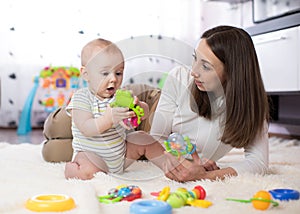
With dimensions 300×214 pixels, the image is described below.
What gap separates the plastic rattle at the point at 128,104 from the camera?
998mm

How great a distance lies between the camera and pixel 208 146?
1.19m

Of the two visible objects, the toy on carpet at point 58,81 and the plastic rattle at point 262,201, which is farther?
the toy on carpet at point 58,81

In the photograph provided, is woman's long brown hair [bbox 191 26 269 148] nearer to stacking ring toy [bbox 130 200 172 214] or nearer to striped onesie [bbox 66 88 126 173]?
striped onesie [bbox 66 88 126 173]

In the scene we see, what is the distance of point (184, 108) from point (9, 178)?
53 centimetres

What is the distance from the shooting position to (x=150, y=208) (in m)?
0.72

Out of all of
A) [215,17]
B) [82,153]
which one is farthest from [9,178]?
[215,17]

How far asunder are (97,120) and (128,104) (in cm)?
11

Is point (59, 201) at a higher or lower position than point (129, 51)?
lower

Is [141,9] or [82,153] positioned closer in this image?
[82,153]

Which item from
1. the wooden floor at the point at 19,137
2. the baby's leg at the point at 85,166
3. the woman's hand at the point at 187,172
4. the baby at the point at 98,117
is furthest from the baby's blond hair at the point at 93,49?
the wooden floor at the point at 19,137

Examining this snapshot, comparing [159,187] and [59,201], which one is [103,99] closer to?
[159,187]

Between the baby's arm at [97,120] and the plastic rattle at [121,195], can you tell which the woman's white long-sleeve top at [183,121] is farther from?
the plastic rattle at [121,195]

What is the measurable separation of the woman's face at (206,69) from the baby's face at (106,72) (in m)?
0.19

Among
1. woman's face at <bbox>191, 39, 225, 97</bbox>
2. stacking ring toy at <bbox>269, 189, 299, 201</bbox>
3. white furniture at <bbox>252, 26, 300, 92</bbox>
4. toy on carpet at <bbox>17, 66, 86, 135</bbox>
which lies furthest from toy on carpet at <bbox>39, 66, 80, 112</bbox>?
stacking ring toy at <bbox>269, 189, 299, 201</bbox>
